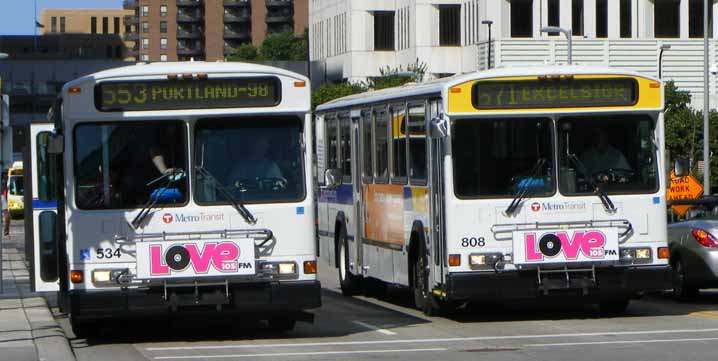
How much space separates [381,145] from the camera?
21328 mm

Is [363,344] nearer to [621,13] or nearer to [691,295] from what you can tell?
[691,295]

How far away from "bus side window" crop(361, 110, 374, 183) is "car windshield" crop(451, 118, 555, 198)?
13.5 ft

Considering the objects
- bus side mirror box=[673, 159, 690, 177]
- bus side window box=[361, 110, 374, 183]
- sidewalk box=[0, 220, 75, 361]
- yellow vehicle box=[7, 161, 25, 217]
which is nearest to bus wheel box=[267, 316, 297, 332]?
sidewalk box=[0, 220, 75, 361]

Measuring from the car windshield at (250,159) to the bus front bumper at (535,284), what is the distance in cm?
254

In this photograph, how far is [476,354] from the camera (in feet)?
48.5

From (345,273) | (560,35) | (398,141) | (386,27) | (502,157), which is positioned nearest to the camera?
(502,157)

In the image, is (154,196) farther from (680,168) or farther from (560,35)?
(560,35)

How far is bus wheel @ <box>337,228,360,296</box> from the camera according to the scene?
2364 cm

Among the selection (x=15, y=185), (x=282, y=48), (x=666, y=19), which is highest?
(x=282, y=48)

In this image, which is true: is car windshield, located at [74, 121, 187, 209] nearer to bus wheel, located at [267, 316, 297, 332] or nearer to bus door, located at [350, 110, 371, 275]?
bus wheel, located at [267, 316, 297, 332]

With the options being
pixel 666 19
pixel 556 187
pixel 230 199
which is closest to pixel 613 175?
pixel 556 187

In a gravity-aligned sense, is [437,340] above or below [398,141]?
below

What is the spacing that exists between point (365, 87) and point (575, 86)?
7373cm

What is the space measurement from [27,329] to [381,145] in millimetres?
5719
